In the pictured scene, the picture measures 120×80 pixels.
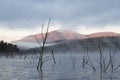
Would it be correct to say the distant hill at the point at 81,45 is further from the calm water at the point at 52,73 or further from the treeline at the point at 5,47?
the calm water at the point at 52,73

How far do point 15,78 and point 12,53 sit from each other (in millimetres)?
56853

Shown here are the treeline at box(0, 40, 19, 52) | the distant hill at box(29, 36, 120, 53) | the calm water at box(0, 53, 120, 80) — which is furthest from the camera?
the distant hill at box(29, 36, 120, 53)

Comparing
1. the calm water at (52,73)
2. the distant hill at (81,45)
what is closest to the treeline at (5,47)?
the calm water at (52,73)

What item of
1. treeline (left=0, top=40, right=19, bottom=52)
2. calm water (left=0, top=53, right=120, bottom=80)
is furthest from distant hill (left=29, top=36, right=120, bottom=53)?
calm water (left=0, top=53, right=120, bottom=80)

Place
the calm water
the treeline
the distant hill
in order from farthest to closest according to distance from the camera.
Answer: the distant hill
the treeline
the calm water

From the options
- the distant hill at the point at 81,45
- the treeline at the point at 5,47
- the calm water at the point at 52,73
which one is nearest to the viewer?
the calm water at the point at 52,73

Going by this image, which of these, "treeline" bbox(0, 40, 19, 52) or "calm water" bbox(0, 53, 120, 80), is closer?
"calm water" bbox(0, 53, 120, 80)

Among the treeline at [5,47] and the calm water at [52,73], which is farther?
the treeline at [5,47]

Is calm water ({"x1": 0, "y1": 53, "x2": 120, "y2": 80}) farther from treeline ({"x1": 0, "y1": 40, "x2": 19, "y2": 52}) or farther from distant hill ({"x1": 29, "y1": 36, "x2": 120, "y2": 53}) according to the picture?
distant hill ({"x1": 29, "y1": 36, "x2": 120, "y2": 53})

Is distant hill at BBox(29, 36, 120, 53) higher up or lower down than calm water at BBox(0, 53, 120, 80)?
higher up

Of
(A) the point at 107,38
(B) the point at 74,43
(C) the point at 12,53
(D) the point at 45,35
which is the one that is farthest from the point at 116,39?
(D) the point at 45,35

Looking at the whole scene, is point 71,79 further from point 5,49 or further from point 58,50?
point 58,50

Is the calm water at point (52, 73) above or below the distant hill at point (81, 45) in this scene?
below

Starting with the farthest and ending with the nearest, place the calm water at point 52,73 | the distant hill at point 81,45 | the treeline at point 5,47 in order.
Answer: the distant hill at point 81,45 → the treeline at point 5,47 → the calm water at point 52,73
